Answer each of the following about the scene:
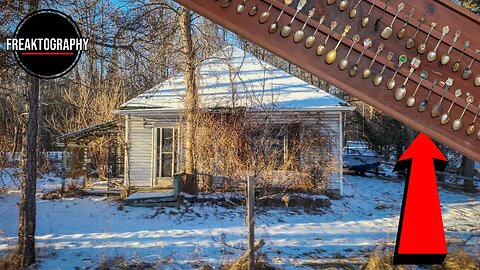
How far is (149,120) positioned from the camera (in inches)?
504

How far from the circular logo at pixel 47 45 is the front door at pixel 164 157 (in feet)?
27.7

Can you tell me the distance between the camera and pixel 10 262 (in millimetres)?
5219

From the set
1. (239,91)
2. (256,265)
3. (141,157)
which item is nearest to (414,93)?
(256,265)

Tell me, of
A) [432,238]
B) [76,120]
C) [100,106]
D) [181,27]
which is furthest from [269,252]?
[76,120]

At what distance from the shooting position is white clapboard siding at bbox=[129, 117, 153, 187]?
1288 cm

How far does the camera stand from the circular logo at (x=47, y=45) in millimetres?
4016

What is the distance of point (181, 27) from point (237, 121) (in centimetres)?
315

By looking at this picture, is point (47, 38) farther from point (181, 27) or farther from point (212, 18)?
point (181, 27)

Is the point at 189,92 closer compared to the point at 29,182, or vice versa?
the point at 29,182

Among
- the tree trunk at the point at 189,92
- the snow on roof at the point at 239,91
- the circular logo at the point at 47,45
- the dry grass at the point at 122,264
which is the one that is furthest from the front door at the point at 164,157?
the circular logo at the point at 47,45

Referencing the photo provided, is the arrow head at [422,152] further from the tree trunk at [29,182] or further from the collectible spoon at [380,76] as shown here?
the tree trunk at [29,182]

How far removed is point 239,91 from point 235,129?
1983mm

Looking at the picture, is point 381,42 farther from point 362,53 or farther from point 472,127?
point 472,127

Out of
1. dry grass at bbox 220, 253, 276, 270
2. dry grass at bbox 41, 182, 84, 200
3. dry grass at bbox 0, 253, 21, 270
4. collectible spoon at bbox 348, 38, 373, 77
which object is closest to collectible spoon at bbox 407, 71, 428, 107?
collectible spoon at bbox 348, 38, 373, 77
